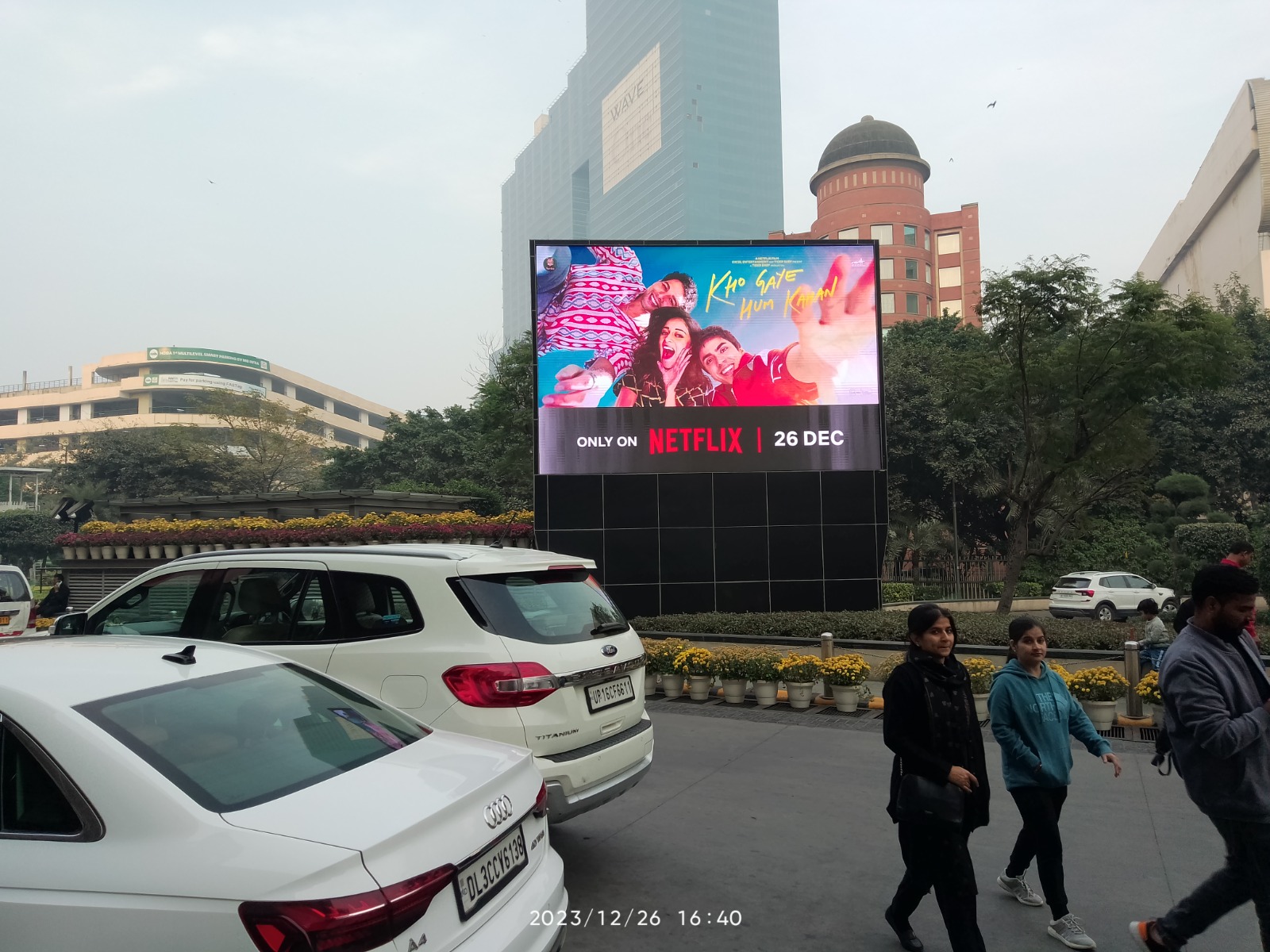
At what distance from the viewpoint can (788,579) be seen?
1811 cm

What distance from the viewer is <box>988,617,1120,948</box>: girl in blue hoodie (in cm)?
411

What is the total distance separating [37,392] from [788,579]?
114 meters

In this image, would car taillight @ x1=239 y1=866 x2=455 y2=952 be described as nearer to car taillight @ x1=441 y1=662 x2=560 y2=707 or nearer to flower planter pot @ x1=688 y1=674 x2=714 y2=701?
car taillight @ x1=441 y1=662 x2=560 y2=707

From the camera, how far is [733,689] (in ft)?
33.9

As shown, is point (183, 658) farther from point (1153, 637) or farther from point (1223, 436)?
point (1223, 436)

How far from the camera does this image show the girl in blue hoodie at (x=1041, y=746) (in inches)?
162

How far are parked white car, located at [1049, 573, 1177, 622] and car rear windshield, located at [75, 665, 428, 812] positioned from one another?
79.0 ft

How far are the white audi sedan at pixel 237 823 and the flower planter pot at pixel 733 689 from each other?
7243 mm

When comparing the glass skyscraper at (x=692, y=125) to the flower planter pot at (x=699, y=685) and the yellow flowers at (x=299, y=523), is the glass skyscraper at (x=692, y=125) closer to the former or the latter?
the yellow flowers at (x=299, y=523)

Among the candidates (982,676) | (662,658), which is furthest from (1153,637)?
(662,658)

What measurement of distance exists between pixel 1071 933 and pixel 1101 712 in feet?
16.8

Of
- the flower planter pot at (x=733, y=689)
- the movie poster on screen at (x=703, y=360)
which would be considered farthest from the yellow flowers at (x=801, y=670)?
the movie poster on screen at (x=703, y=360)

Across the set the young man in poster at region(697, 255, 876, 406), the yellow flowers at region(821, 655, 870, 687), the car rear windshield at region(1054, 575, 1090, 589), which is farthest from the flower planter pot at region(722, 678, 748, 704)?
the car rear windshield at region(1054, 575, 1090, 589)

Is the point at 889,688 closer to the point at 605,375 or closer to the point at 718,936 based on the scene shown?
the point at 718,936
